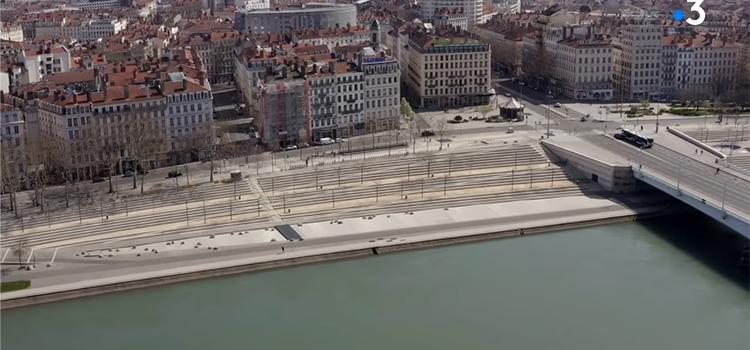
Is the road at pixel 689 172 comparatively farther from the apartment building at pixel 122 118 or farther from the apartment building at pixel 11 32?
the apartment building at pixel 11 32

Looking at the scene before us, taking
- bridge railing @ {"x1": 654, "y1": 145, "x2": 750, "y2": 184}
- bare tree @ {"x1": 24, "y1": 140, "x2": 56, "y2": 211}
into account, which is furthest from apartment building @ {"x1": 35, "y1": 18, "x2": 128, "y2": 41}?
bridge railing @ {"x1": 654, "y1": 145, "x2": 750, "y2": 184}

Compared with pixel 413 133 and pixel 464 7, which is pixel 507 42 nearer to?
pixel 413 133

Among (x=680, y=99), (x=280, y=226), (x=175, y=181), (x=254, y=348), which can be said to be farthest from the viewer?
(x=680, y=99)

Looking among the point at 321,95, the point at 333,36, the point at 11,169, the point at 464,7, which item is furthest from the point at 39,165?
the point at 464,7

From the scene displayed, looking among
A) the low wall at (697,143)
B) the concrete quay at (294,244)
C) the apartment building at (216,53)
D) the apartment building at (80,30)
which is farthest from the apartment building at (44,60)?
the low wall at (697,143)

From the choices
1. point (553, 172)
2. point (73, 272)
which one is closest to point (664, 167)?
point (553, 172)

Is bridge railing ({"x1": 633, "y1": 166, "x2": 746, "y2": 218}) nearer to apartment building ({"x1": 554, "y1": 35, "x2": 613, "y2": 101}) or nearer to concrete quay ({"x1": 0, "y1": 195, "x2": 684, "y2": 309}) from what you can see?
concrete quay ({"x1": 0, "y1": 195, "x2": 684, "y2": 309})

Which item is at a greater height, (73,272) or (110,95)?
(110,95)

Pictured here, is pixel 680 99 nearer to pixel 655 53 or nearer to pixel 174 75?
pixel 655 53
